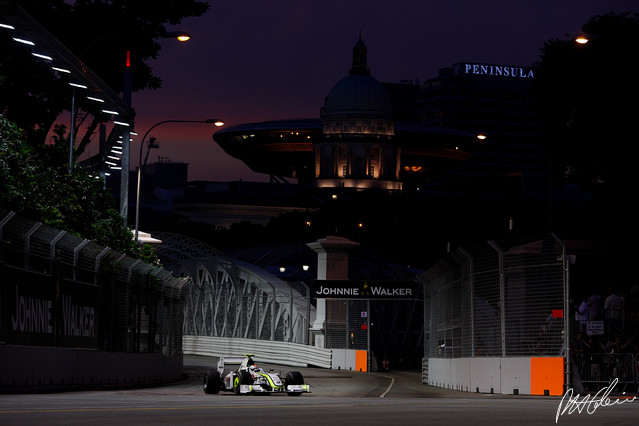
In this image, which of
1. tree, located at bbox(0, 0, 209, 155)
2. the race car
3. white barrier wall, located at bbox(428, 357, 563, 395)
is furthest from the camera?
tree, located at bbox(0, 0, 209, 155)

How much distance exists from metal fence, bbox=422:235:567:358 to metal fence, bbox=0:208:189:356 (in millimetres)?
7181

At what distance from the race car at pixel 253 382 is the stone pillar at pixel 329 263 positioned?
23145mm

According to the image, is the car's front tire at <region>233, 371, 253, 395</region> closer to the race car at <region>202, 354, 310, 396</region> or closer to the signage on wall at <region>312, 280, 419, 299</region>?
the race car at <region>202, 354, 310, 396</region>

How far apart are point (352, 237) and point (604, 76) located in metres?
73.2

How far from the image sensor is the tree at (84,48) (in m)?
44.2

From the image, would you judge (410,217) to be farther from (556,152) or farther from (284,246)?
(556,152)

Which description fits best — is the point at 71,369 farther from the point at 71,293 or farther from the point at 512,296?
the point at 512,296

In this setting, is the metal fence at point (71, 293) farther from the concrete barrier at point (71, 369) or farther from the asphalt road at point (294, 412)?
the asphalt road at point (294, 412)

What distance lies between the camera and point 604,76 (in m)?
53.2

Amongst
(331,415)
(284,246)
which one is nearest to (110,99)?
(331,415)

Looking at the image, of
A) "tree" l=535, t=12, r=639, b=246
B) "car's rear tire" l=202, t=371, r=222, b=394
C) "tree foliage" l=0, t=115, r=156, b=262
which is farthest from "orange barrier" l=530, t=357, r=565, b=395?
"tree" l=535, t=12, r=639, b=246

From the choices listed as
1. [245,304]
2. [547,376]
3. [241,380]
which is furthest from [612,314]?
[245,304]

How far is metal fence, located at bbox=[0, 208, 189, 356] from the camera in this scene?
71.1ft

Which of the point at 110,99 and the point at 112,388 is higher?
the point at 110,99
